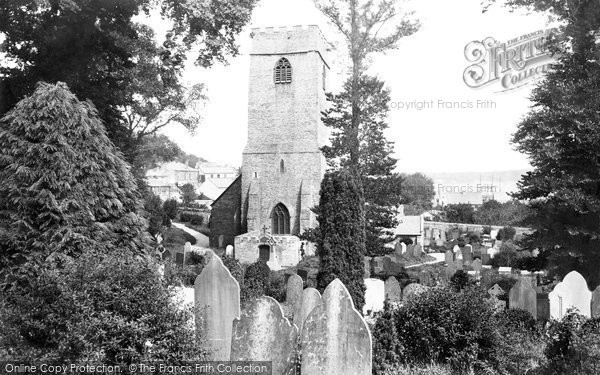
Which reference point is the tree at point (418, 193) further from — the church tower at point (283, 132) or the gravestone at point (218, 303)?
the gravestone at point (218, 303)

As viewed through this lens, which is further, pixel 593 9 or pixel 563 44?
pixel 563 44

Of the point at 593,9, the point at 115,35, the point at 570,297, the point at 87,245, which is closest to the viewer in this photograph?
the point at 87,245

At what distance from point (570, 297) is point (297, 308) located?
5.31 meters

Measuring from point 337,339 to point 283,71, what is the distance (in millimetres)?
35085

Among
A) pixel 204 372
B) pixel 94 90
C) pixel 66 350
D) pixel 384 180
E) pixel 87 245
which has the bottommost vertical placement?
pixel 204 372

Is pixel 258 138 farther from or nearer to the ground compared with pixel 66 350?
farther from the ground

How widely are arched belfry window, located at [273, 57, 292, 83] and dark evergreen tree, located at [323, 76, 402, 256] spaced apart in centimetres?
1149

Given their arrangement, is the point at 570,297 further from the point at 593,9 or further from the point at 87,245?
the point at 87,245

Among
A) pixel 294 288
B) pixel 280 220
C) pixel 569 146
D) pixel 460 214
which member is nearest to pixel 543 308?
pixel 569 146

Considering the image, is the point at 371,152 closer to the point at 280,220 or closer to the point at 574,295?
the point at 280,220

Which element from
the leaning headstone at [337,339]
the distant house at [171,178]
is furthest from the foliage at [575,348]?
the distant house at [171,178]

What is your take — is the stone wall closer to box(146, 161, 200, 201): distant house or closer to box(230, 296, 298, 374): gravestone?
box(230, 296, 298, 374): gravestone

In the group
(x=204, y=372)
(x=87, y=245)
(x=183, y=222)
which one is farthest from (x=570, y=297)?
(x=183, y=222)

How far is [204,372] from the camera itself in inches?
282
